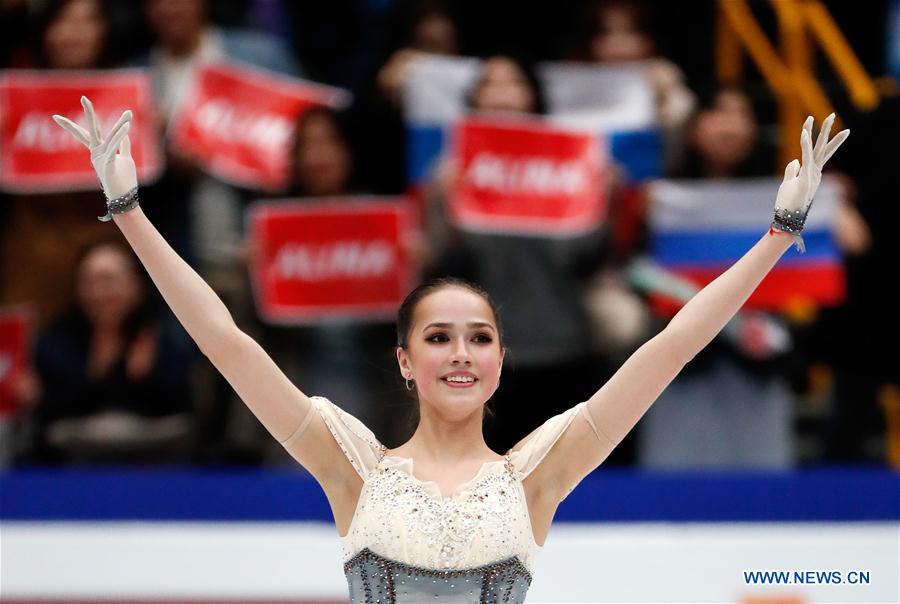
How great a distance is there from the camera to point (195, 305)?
2.62m

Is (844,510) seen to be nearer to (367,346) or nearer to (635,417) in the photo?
(367,346)

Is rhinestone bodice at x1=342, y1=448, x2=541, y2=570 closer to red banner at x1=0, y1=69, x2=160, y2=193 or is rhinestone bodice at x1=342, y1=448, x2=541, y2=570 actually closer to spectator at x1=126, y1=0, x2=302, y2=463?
spectator at x1=126, y1=0, x2=302, y2=463

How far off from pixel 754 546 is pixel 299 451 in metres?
1.90

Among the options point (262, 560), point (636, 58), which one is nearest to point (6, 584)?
point (262, 560)

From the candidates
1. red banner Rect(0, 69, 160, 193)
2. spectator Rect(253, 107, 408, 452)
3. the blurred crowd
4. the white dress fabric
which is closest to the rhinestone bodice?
the white dress fabric

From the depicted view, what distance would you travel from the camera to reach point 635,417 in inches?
108

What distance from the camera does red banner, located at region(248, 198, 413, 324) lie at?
19.0 feet

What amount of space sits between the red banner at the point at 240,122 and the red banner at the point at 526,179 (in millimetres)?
797

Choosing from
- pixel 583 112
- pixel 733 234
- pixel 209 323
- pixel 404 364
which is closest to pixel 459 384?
pixel 404 364

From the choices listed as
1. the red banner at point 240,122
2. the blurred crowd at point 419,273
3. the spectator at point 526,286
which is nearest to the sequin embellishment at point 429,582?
the blurred crowd at point 419,273

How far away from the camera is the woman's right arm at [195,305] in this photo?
103 inches

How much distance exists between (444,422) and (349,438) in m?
0.19

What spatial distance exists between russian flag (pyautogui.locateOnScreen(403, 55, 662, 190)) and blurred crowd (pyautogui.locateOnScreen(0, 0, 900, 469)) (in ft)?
0.23

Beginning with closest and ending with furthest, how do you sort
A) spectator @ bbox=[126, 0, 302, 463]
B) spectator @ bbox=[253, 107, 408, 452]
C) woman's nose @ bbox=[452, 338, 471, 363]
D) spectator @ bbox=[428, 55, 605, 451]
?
woman's nose @ bbox=[452, 338, 471, 363], spectator @ bbox=[428, 55, 605, 451], spectator @ bbox=[253, 107, 408, 452], spectator @ bbox=[126, 0, 302, 463]
